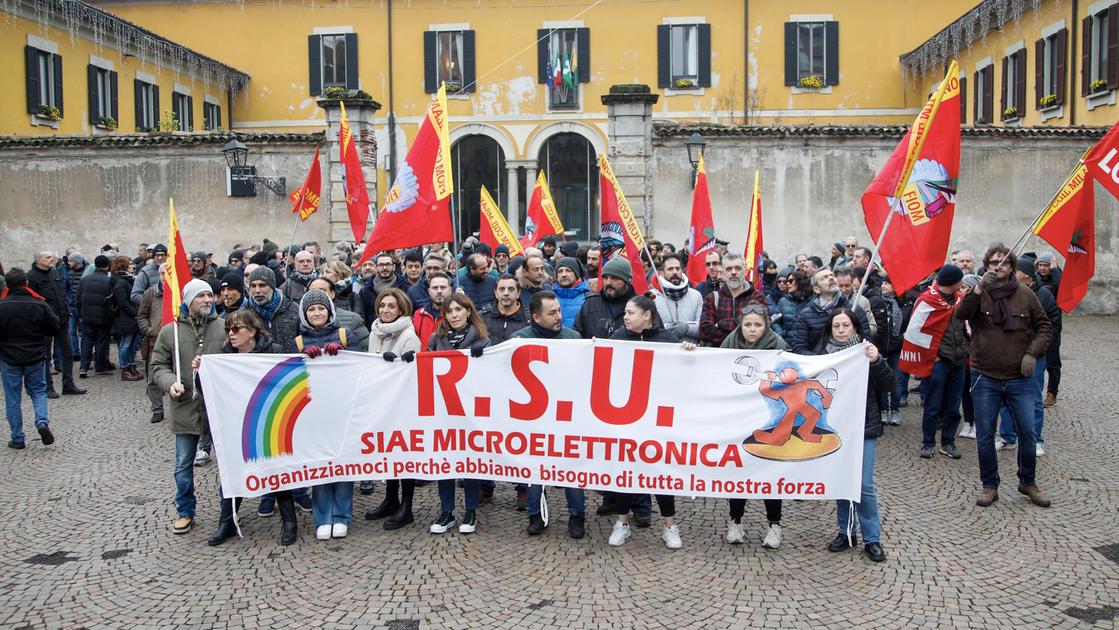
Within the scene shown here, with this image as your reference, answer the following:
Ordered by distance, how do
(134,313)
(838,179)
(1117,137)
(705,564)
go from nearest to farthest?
(705,564) → (1117,137) → (134,313) → (838,179)

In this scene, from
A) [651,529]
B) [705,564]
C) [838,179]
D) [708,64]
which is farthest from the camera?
[708,64]

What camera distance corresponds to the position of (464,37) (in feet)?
96.8

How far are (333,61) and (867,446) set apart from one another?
89.3ft

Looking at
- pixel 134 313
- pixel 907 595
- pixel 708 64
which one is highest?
pixel 708 64

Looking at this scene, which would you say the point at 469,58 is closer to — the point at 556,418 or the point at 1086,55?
the point at 1086,55

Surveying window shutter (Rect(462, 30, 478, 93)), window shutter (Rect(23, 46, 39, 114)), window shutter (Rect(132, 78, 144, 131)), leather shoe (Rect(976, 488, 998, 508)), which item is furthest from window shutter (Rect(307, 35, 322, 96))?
leather shoe (Rect(976, 488, 998, 508))

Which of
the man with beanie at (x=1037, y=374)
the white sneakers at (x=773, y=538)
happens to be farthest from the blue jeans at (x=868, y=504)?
the man with beanie at (x=1037, y=374)

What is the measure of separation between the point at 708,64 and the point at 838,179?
11.4m

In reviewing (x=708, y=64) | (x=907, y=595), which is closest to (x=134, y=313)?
(x=907, y=595)

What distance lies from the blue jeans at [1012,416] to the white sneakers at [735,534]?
211cm

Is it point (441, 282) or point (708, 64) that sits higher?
point (708, 64)

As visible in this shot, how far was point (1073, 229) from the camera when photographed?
8.18 metres

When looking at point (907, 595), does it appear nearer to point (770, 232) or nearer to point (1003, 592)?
point (1003, 592)

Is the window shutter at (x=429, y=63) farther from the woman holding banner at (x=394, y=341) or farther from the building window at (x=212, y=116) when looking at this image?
the woman holding banner at (x=394, y=341)
